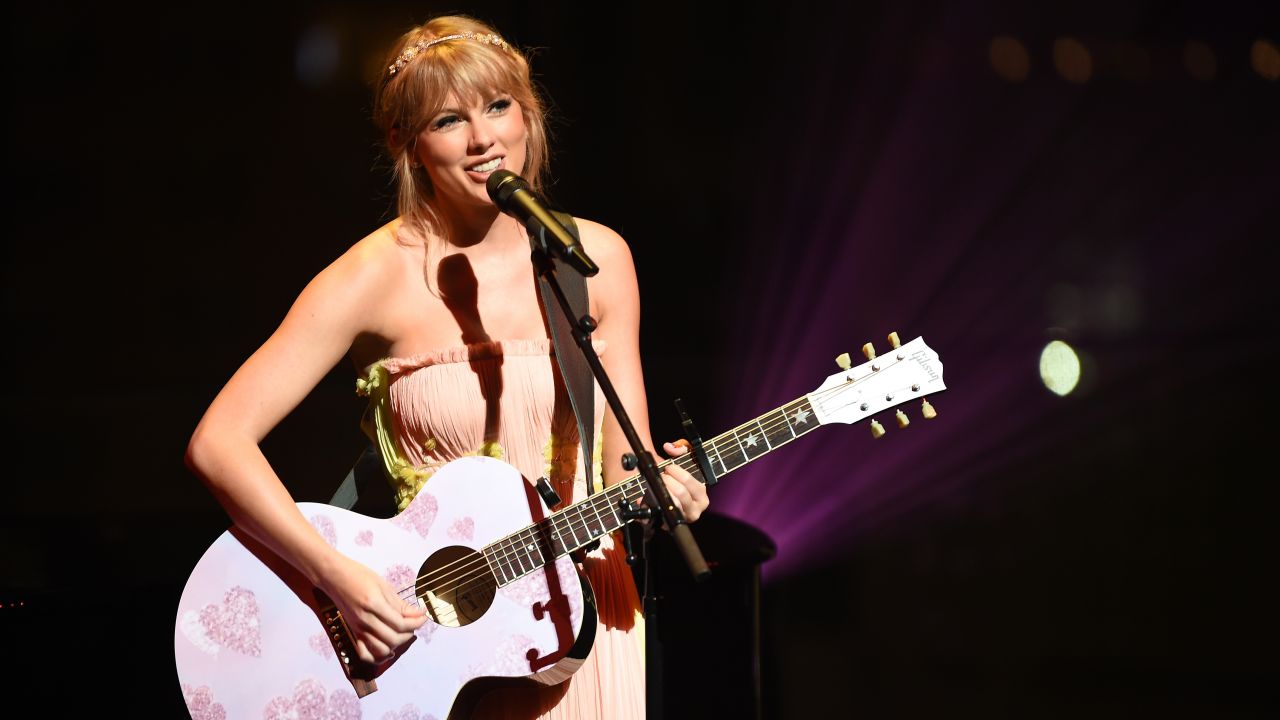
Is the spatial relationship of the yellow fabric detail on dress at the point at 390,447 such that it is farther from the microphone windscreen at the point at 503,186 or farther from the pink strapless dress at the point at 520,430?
the microphone windscreen at the point at 503,186

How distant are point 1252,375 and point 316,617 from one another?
13.9 feet

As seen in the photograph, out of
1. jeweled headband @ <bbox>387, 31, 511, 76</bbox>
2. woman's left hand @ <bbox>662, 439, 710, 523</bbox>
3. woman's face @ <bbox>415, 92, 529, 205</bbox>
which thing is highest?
jeweled headband @ <bbox>387, 31, 511, 76</bbox>

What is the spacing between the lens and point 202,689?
82.0 inches

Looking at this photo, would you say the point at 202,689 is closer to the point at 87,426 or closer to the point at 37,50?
the point at 87,426

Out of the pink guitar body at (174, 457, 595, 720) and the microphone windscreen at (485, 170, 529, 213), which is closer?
the microphone windscreen at (485, 170, 529, 213)

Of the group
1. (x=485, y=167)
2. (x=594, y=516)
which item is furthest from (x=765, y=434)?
(x=485, y=167)

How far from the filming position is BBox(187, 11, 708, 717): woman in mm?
2049

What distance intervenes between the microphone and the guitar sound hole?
629 millimetres

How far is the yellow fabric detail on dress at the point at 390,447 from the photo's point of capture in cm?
216

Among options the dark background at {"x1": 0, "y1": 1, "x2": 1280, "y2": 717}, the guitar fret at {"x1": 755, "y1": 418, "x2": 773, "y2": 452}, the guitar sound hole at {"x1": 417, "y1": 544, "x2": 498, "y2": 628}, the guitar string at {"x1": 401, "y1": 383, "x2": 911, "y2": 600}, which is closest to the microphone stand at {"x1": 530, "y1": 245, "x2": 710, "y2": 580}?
the guitar string at {"x1": 401, "y1": 383, "x2": 911, "y2": 600}

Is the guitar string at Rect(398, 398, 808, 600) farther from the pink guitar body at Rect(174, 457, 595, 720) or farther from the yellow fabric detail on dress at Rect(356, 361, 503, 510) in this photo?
the yellow fabric detail on dress at Rect(356, 361, 503, 510)

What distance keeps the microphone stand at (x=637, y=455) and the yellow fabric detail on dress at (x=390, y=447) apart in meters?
0.39

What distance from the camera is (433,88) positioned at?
2.11m

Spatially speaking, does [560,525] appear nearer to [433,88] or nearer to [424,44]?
[433,88]
